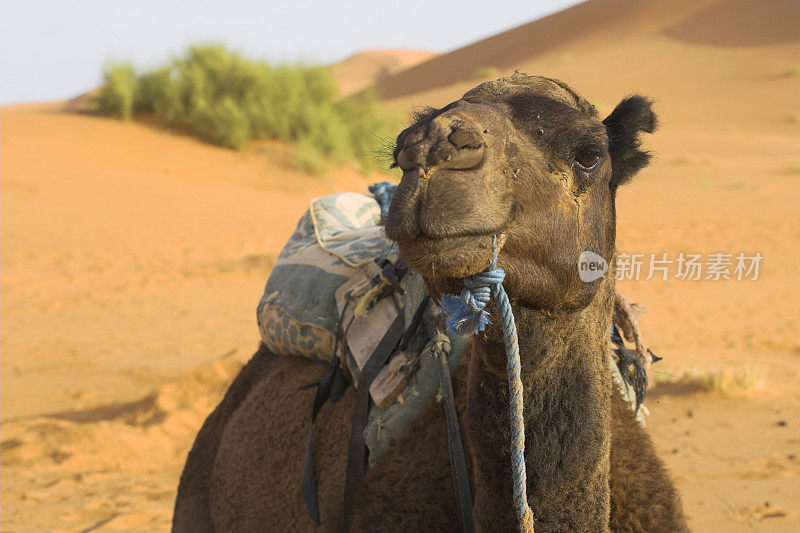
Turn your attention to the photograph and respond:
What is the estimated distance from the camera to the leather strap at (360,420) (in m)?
2.67

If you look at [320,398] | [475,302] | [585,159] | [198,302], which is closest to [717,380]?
[320,398]

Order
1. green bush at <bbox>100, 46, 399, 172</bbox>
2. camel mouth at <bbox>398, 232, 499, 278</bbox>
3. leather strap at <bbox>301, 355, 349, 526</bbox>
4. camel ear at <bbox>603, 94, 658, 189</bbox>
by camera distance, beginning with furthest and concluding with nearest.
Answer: green bush at <bbox>100, 46, 399, 172</bbox> → leather strap at <bbox>301, 355, 349, 526</bbox> → camel ear at <bbox>603, 94, 658, 189</bbox> → camel mouth at <bbox>398, 232, 499, 278</bbox>

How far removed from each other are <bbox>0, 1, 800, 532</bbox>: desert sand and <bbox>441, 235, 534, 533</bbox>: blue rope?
1.19 metres

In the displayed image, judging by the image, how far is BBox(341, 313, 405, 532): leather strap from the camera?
2672 millimetres

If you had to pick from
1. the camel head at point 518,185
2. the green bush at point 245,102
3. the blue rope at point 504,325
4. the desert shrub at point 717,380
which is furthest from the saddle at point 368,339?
the green bush at point 245,102

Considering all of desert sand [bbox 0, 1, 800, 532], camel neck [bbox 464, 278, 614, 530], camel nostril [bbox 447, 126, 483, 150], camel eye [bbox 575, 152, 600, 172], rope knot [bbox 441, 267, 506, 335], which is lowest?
desert sand [bbox 0, 1, 800, 532]

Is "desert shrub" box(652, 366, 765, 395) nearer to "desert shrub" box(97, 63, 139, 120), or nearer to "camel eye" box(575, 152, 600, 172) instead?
"camel eye" box(575, 152, 600, 172)

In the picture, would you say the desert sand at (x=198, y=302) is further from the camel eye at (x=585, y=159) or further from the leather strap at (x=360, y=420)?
the leather strap at (x=360, y=420)

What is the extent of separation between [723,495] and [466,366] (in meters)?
3.44

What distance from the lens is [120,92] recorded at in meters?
25.8

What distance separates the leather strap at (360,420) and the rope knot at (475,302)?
3.44 ft

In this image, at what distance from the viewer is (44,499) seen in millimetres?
5789

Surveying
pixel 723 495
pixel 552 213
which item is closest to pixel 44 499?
pixel 723 495

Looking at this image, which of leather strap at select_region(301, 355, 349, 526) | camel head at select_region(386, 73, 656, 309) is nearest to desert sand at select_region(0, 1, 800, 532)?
camel head at select_region(386, 73, 656, 309)
